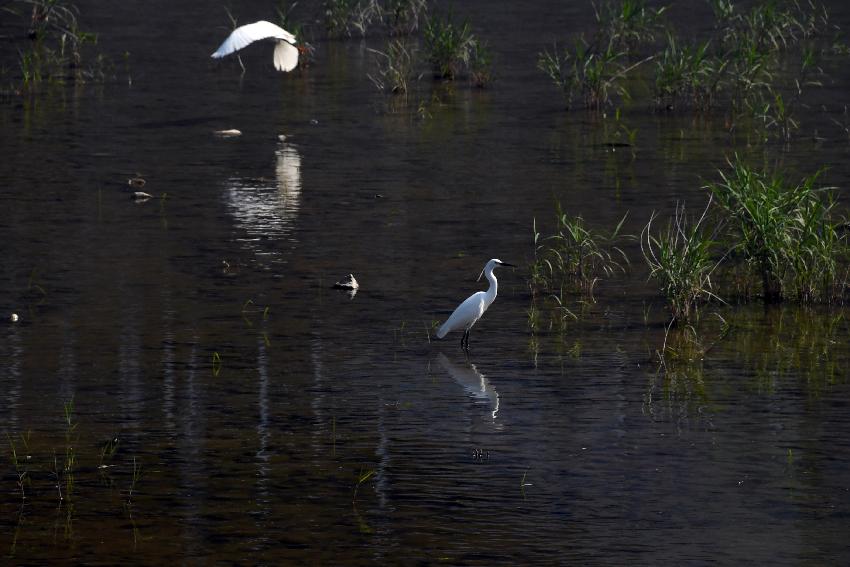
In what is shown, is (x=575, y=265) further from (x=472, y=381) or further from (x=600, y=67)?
(x=600, y=67)

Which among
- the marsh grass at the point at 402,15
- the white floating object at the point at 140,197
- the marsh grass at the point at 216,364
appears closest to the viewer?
the marsh grass at the point at 216,364

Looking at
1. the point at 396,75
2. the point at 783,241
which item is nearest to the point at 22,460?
the point at 783,241

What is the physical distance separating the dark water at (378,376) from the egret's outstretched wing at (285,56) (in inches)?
130

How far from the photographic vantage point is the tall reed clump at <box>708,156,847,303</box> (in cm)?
1136

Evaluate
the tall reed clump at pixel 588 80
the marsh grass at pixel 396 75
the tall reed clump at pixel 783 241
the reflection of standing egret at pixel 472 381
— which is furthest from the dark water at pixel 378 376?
the marsh grass at pixel 396 75

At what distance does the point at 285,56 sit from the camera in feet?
73.0

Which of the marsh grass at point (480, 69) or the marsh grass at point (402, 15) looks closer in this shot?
the marsh grass at point (480, 69)

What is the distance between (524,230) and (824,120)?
7145mm

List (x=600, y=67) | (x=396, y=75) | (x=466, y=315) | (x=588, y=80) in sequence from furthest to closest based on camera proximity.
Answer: (x=396, y=75), (x=588, y=80), (x=600, y=67), (x=466, y=315)

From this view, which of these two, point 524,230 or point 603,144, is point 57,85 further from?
A: point 524,230

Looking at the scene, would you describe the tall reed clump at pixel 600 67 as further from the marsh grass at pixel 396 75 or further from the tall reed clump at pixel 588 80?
the marsh grass at pixel 396 75

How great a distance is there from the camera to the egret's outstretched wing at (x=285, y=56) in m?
22.1

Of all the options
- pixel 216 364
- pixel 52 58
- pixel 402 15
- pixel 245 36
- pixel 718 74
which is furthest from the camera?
pixel 402 15

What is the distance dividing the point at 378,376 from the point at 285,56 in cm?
1299
